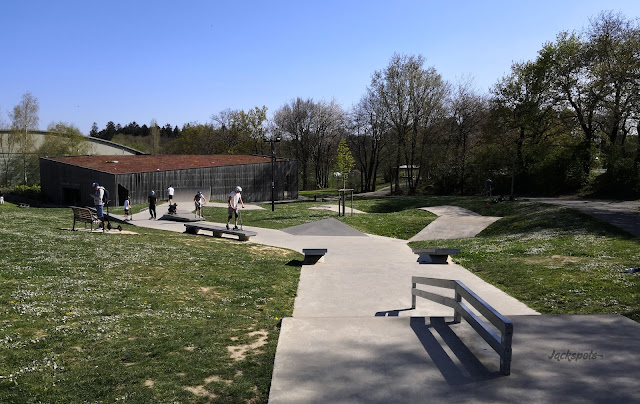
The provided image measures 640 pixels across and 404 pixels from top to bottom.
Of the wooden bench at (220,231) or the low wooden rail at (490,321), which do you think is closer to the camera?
the low wooden rail at (490,321)

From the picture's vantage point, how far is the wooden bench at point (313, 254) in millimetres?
13531

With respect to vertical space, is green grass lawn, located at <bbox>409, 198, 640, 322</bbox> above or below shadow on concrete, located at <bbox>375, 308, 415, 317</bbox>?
above

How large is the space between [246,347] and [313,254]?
7426 millimetres

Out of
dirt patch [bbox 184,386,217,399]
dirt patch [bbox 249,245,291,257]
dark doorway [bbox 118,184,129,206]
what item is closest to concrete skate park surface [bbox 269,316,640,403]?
dirt patch [bbox 184,386,217,399]

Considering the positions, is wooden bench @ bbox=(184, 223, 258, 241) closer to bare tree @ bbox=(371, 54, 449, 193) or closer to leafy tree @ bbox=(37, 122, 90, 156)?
bare tree @ bbox=(371, 54, 449, 193)

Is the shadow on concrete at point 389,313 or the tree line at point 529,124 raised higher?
the tree line at point 529,124

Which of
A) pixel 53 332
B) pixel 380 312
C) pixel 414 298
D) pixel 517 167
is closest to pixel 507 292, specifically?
pixel 414 298

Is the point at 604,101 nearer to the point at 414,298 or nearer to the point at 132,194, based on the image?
the point at 414,298

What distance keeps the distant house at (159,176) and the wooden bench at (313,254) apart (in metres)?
30.7

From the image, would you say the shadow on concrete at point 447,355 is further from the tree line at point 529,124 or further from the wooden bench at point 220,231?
the tree line at point 529,124

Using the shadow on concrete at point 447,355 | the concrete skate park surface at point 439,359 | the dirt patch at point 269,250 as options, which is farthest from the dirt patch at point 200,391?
the dirt patch at point 269,250

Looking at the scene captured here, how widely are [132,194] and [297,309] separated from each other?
36663 mm

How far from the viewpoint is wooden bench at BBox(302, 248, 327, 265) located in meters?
13.5

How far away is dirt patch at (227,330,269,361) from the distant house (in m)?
36.5
